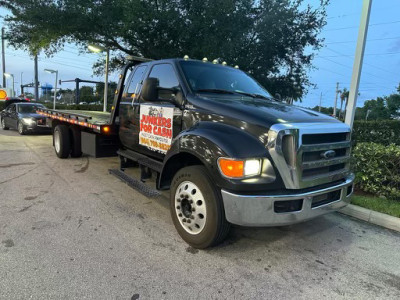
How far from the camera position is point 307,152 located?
9.77 ft

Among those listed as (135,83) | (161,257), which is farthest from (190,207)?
(135,83)

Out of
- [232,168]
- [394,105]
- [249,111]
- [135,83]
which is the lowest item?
[232,168]

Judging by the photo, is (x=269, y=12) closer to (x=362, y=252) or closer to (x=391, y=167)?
(x=391, y=167)

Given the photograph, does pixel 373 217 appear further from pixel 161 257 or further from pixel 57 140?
pixel 57 140

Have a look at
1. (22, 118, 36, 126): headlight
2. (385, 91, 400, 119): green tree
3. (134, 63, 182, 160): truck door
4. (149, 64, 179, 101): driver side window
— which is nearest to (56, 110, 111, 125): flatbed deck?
(134, 63, 182, 160): truck door

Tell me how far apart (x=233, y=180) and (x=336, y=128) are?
1406mm

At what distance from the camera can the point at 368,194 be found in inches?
220

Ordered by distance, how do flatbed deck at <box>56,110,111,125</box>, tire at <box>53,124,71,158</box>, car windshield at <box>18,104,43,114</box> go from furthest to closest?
1. car windshield at <box>18,104,43,114</box>
2. tire at <box>53,124,71,158</box>
3. flatbed deck at <box>56,110,111,125</box>

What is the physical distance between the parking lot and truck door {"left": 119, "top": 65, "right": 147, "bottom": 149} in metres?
1.08

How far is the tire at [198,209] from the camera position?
302 cm

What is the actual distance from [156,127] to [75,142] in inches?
159

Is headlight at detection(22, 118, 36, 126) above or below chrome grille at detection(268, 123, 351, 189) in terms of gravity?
below

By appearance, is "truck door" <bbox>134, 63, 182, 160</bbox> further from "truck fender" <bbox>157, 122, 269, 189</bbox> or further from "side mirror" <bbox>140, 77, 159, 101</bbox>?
"truck fender" <bbox>157, 122, 269, 189</bbox>

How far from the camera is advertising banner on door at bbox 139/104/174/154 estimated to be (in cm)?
417
